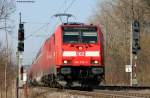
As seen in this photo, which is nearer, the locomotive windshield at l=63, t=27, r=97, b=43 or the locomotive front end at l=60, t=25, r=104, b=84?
the locomotive front end at l=60, t=25, r=104, b=84

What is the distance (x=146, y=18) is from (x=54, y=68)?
136 feet

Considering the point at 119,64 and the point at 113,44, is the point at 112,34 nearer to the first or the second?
the point at 113,44

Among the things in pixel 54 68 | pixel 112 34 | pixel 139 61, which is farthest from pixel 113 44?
pixel 54 68

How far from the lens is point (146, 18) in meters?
73.9

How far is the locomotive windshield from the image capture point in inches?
1324

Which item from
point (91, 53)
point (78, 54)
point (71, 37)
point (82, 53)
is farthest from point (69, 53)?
point (91, 53)

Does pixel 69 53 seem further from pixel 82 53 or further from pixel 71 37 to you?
pixel 71 37

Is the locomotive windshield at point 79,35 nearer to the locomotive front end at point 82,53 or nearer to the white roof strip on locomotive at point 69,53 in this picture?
the locomotive front end at point 82,53

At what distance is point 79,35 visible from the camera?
33.7 m

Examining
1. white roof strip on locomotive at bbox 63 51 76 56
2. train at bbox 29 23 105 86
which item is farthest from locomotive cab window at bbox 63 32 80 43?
white roof strip on locomotive at bbox 63 51 76 56

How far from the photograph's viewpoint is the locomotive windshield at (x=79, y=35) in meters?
33.6

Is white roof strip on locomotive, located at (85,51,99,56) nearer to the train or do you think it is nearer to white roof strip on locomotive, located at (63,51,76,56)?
the train

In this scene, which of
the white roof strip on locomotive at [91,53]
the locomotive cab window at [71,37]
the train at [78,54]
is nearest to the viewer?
the train at [78,54]

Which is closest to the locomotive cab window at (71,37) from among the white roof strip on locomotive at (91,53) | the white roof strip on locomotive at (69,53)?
the white roof strip on locomotive at (69,53)
